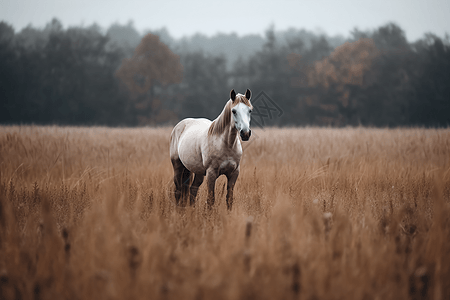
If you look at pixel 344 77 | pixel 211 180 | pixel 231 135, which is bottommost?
pixel 211 180

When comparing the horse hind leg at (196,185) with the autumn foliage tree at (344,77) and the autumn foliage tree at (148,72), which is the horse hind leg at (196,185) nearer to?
the autumn foliage tree at (148,72)

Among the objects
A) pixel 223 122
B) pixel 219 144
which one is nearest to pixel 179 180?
pixel 219 144

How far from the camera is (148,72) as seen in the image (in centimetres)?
3256

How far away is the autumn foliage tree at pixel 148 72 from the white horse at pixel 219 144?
3018 centimetres

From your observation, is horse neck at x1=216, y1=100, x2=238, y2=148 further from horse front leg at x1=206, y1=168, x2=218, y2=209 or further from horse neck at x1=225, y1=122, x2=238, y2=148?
horse front leg at x1=206, y1=168, x2=218, y2=209

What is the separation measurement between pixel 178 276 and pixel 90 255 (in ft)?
2.11

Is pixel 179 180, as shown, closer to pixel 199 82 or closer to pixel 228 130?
pixel 228 130

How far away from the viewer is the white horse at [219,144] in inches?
113

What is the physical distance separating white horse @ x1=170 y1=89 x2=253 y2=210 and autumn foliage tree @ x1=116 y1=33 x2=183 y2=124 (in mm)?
30183

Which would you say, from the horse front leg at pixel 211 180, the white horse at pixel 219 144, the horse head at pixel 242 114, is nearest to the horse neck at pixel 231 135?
the white horse at pixel 219 144

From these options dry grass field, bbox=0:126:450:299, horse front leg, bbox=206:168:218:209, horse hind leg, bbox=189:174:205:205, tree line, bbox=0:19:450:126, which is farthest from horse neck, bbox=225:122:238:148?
tree line, bbox=0:19:450:126

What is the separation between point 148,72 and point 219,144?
32030 mm

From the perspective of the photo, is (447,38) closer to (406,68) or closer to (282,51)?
(406,68)

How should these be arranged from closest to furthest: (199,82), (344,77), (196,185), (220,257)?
(220,257)
(196,185)
(344,77)
(199,82)
